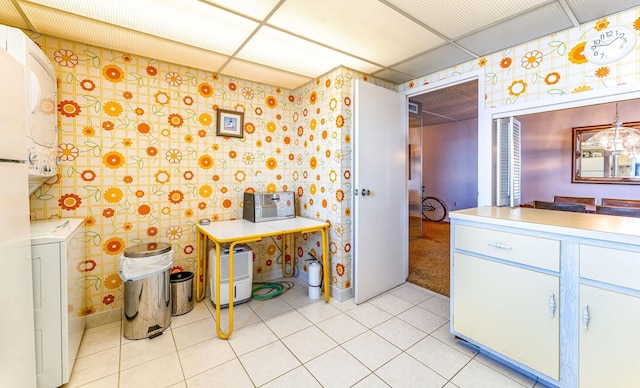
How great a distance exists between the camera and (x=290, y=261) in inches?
120

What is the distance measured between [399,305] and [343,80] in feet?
6.92

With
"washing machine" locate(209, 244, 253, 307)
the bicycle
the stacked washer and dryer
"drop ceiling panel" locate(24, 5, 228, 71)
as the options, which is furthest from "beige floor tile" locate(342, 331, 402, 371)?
the bicycle

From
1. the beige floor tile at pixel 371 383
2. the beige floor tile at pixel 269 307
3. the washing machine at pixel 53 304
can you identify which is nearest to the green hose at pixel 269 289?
the beige floor tile at pixel 269 307

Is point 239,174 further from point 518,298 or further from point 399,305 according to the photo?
point 518,298

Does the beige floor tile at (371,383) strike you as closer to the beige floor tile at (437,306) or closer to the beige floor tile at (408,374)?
the beige floor tile at (408,374)

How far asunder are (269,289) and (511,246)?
7.02 feet

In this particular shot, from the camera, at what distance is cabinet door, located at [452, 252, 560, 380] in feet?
4.51

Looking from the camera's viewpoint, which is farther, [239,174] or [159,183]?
[239,174]

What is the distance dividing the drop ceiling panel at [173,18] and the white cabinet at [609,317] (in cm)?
230

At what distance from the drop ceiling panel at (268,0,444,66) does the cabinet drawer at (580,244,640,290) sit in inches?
63.5

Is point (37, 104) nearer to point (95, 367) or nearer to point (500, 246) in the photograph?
point (95, 367)

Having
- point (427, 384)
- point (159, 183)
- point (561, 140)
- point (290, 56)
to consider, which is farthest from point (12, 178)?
point (561, 140)

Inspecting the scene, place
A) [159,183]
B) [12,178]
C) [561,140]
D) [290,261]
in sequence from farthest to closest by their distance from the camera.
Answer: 1. [561,140]
2. [290,261]
3. [159,183]
4. [12,178]

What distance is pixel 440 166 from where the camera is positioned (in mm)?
6184
